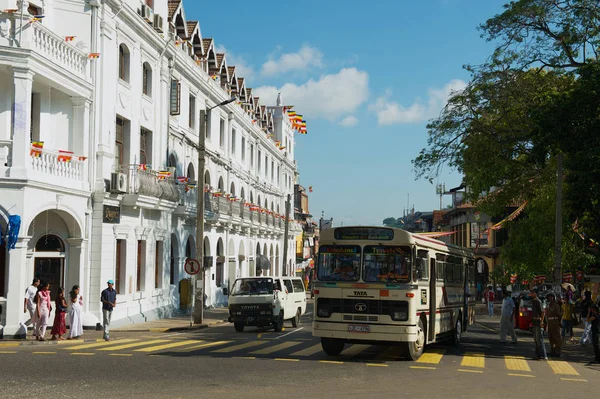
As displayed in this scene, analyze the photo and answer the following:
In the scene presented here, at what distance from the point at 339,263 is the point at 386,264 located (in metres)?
1.10

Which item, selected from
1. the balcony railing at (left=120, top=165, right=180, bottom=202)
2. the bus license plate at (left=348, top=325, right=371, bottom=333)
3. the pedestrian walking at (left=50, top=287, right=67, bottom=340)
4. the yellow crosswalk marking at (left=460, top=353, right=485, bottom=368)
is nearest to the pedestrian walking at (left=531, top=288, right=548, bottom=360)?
the yellow crosswalk marking at (left=460, top=353, right=485, bottom=368)

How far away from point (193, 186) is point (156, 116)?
4.66 metres

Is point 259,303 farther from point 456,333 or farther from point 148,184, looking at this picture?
point 148,184

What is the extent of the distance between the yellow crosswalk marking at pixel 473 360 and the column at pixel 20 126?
1363 centimetres

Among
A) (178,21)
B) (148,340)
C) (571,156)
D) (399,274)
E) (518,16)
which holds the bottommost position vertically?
(148,340)

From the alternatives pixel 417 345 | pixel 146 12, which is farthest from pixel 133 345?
pixel 146 12

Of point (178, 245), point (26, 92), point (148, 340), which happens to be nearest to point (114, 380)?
point (148, 340)

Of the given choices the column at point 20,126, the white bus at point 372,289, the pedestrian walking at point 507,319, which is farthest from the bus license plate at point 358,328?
the column at point 20,126

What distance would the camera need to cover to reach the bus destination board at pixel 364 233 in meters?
16.5

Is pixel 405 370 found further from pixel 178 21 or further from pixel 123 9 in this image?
pixel 178 21

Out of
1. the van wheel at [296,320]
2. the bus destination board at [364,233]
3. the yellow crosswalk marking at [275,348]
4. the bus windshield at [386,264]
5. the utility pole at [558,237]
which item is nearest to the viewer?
the bus windshield at [386,264]

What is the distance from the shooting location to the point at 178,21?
124ft

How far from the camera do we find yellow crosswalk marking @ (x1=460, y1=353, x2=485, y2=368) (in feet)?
54.4

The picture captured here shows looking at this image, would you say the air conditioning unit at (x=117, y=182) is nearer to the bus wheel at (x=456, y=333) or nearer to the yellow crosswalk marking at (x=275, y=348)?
the yellow crosswalk marking at (x=275, y=348)
